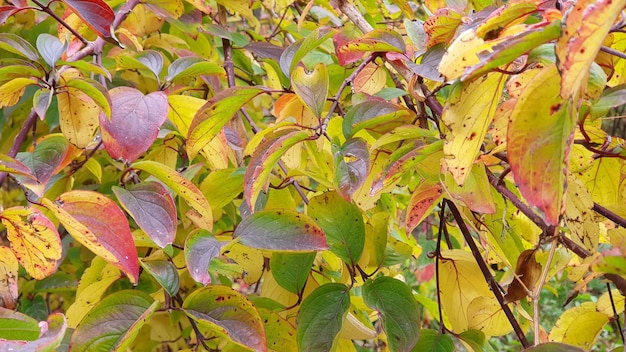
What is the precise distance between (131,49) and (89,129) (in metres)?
0.32

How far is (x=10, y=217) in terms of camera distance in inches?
20.0

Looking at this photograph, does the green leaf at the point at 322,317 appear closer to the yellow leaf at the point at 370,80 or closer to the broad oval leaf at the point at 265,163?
the broad oval leaf at the point at 265,163

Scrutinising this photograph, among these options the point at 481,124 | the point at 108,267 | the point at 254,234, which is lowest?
the point at 108,267

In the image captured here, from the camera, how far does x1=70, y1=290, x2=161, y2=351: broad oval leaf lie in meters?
0.54

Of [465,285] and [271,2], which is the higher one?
[271,2]

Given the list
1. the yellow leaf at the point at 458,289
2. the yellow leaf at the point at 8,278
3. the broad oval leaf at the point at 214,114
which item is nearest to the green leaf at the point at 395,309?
the yellow leaf at the point at 458,289

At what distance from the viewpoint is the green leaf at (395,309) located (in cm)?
57

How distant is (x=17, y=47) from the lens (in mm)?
622

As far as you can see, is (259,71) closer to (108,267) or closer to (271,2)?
(271,2)

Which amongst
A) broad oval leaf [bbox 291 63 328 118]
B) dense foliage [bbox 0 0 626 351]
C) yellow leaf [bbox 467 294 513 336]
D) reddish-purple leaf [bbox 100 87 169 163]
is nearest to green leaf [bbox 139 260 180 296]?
dense foliage [bbox 0 0 626 351]

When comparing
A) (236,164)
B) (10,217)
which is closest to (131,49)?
(236,164)

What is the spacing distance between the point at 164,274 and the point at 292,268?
14 cm

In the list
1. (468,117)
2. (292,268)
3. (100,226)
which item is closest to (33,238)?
(100,226)

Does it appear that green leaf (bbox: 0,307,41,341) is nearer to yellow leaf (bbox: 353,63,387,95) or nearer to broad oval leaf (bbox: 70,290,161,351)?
broad oval leaf (bbox: 70,290,161,351)
